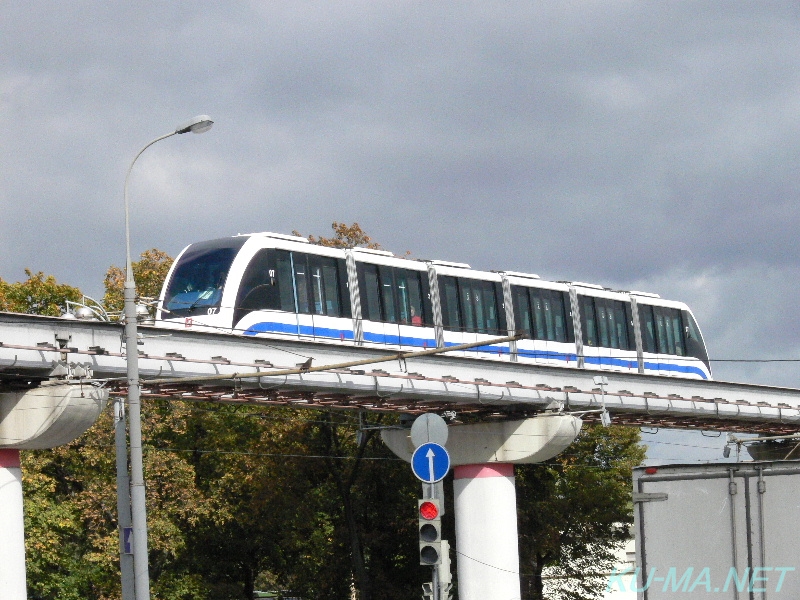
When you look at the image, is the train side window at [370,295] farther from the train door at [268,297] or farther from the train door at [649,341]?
the train door at [649,341]

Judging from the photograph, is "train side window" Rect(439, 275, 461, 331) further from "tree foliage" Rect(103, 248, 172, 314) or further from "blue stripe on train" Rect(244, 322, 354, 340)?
"tree foliage" Rect(103, 248, 172, 314)

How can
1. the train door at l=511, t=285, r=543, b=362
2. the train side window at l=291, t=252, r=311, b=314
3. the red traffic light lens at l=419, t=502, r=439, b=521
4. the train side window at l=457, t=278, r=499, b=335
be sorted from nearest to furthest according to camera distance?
the red traffic light lens at l=419, t=502, r=439, b=521 → the train side window at l=291, t=252, r=311, b=314 → the train side window at l=457, t=278, r=499, b=335 → the train door at l=511, t=285, r=543, b=362

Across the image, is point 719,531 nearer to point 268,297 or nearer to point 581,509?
point 268,297

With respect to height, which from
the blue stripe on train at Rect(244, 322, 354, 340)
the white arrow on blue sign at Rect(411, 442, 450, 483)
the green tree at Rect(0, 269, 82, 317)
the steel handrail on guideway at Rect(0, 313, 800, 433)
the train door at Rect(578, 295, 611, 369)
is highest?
the green tree at Rect(0, 269, 82, 317)

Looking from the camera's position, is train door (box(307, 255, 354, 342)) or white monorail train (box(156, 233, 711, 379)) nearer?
white monorail train (box(156, 233, 711, 379))

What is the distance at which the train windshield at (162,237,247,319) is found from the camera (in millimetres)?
29094

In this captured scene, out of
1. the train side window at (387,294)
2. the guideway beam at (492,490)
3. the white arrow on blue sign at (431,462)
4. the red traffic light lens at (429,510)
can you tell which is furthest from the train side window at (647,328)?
the red traffic light lens at (429,510)

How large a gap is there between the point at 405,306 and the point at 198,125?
13.3 m

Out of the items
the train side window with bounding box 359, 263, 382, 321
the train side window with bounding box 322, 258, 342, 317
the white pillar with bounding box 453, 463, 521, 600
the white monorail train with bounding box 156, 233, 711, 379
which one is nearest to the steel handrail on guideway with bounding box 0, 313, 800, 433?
the white monorail train with bounding box 156, 233, 711, 379

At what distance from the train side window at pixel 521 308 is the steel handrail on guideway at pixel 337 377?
1.83 metres

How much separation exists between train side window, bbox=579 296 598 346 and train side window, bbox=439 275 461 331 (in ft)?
18.9

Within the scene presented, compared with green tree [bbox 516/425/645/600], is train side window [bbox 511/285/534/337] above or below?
above

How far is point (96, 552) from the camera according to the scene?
4338cm

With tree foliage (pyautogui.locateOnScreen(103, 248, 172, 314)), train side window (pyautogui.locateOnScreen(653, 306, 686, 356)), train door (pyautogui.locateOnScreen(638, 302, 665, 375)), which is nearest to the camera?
train door (pyautogui.locateOnScreen(638, 302, 665, 375))
